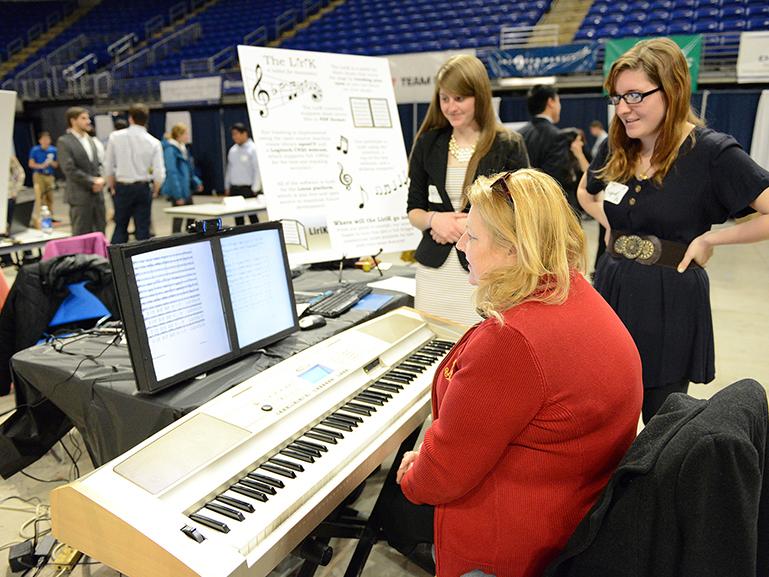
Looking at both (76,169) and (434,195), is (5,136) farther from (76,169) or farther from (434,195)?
(76,169)

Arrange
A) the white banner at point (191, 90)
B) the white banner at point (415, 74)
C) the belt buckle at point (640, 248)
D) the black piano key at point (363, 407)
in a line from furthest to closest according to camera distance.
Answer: the white banner at point (191, 90) < the white banner at point (415, 74) < the belt buckle at point (640, 248) < the black piano key at point (363, 407)

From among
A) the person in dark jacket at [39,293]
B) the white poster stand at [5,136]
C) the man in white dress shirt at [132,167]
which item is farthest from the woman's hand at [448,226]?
the man in white dress shirt at [132,167]

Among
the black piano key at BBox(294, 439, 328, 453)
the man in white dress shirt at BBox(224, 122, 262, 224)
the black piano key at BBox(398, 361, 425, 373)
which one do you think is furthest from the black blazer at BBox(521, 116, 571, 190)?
the man in white dress shirt at BBox(224, 122, 262, 224)

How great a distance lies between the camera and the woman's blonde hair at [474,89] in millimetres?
2184

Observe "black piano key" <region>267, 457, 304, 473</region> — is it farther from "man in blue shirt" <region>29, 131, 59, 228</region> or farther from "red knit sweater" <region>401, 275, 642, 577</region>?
"man in blue shirt" <region>29, 131, 59, 228</region>

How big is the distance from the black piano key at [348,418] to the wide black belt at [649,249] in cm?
100

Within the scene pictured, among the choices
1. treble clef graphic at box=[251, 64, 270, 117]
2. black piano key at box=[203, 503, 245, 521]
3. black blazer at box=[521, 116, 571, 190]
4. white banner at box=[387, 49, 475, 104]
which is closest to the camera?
black piano key at box=[203, 503, 245, 521]

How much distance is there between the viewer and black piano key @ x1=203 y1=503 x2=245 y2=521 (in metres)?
1.14

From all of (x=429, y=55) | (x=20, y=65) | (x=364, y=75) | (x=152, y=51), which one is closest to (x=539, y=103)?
(x=364, y=75)

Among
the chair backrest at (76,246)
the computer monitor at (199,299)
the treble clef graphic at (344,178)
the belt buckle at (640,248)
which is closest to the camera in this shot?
the computer monitor at (199,299)

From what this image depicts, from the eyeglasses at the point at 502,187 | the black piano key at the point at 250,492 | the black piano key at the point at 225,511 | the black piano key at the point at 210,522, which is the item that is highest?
the eyeglasses at the point at 502,187

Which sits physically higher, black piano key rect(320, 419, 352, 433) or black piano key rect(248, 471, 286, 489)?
black piano key rect(248, 471, 286, 489)

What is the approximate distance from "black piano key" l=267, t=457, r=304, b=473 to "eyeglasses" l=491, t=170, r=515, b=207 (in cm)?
72

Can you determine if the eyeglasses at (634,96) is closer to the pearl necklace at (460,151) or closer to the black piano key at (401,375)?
the pearl necklace at (460,151)
